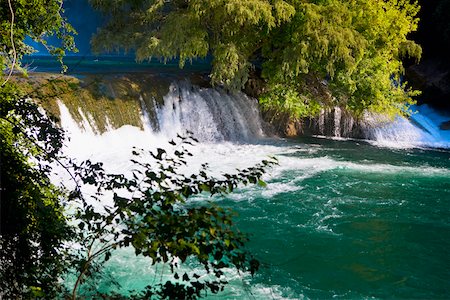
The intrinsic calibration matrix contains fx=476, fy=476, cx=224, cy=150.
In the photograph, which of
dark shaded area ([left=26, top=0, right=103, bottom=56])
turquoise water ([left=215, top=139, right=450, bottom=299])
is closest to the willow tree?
turquoise water ([left=215, top=139, right=450, bottom=299])

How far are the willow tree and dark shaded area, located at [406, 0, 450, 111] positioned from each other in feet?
11.0

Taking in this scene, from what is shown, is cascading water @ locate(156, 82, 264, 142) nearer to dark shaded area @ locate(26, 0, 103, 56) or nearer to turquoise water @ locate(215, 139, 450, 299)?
turquoise water @ locate(215, 139, 450, 299)

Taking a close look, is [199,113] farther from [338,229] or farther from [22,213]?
[22,213]

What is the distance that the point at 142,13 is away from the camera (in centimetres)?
1356

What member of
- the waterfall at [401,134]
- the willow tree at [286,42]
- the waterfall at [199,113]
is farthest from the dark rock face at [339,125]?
the waterfall at [199,113]

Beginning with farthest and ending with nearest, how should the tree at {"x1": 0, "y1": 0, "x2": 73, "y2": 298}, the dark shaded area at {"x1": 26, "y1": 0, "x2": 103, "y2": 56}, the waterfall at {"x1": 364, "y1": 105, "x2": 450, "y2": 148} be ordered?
1. the dark shaded area at {"x1": 26, "y1": 0, "x2": 103, "y2": 56}
2. the waterfall at {"x1": 364, "y1": 105, "x2": 450, "y2": 148}
3. the tree at {"x1": 0, "y1": 0, "x2": 73, "y2": 298}

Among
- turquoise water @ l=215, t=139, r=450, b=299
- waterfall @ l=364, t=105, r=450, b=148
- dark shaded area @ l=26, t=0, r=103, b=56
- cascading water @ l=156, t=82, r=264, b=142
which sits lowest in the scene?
turquoise water @ l=215, t=139, r=450, b=299

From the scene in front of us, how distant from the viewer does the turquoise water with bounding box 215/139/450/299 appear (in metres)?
5.91

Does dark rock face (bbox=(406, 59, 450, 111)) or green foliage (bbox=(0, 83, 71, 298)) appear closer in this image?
green foliage (bbox=(0, 83, 71, 298))

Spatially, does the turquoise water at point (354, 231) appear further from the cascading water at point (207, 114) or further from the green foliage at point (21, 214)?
the cascading water at point (207, 114)

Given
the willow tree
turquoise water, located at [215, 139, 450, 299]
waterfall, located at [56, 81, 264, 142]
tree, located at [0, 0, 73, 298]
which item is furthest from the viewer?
waterfall, located at [56, 81, 264, 142]

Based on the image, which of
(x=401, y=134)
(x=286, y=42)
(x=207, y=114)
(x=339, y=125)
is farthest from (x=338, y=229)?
(x=401, y=134)

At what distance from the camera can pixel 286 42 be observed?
41.8 feet

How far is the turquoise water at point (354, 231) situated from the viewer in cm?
591
